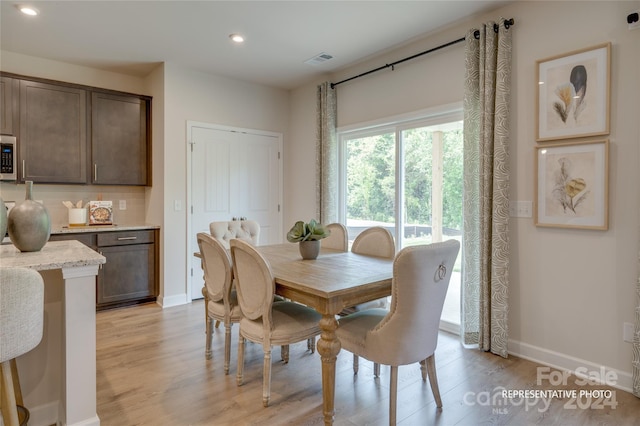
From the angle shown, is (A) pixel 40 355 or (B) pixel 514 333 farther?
(B) pixel 514 333

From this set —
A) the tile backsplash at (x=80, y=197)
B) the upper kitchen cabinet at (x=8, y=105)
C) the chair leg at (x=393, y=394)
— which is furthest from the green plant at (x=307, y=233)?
the upper kitchen cabinet at (x=8, y=105)

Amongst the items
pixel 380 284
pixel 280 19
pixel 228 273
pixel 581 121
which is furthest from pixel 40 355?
pixel 581 121

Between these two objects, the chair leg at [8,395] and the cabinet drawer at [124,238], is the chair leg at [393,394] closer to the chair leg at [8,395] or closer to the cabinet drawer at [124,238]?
the chair leg at [8,395]

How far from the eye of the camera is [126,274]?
4059 mm

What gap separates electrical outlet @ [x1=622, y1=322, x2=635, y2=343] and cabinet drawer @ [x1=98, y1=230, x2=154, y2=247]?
14.5ft

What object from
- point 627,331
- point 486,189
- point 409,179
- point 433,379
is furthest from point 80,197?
point 627,331

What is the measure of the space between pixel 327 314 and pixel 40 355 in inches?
59.8

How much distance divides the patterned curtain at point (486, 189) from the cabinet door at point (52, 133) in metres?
4.06

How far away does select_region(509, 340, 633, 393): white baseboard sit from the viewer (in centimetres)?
234

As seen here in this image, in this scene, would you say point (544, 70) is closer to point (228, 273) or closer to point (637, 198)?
point (637, 198)

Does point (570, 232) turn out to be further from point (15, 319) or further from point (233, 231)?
point (15, 319)

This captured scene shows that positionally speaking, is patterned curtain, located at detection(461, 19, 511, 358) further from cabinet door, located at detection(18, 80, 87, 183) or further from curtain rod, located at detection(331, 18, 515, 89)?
cabinet door, located at detection(18, 80, 87, 183)

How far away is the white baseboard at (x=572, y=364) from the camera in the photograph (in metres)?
2.34

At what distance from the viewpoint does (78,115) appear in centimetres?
398
